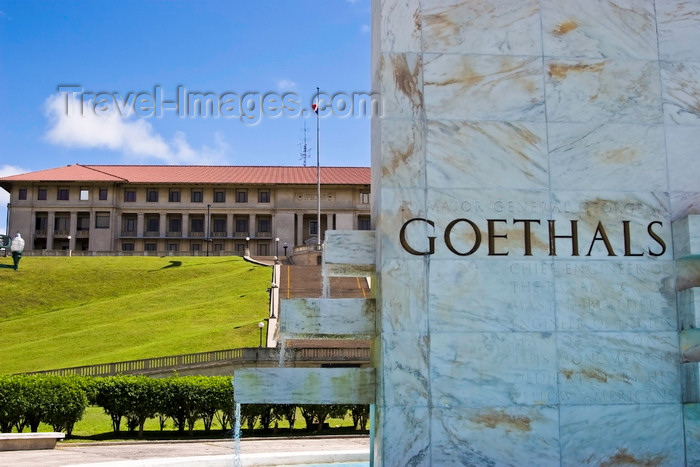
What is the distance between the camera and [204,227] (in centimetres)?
11031

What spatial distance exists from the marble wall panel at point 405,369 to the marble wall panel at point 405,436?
130mm

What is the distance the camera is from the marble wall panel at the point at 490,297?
39.8ft

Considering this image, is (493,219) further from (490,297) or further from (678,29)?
(678,29)

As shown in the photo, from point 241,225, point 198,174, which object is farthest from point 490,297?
point 198,174

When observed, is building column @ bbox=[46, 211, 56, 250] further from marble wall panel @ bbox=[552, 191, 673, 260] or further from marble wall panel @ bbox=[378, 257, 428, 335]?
marble wall panel @ bbox=[552, 191, 673, 260]

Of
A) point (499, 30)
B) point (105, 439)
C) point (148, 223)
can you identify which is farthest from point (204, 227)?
point (499, 30)

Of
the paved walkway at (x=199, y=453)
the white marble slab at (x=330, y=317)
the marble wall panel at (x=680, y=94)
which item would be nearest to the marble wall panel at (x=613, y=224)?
the marble wall panel at (x=680, y=94)

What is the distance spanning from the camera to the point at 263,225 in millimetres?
110000

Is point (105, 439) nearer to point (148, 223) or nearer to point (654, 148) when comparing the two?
point (654, 148)

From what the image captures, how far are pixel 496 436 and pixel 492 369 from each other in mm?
966

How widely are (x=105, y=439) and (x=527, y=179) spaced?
21.2 m

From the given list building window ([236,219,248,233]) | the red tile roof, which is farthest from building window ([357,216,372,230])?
building window ([236,219,248,233])

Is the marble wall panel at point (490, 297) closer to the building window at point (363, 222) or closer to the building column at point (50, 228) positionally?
the building window at point (363, 222)

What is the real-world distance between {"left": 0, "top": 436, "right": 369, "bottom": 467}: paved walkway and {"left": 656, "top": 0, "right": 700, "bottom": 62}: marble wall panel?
38.2 ft
